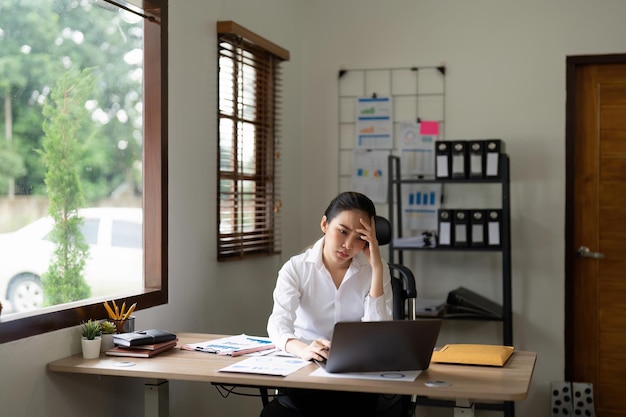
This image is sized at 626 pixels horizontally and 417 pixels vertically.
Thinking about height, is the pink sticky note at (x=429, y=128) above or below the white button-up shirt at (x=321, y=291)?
above

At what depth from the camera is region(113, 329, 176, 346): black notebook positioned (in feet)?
9.31

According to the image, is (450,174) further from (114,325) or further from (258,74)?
(114,325)

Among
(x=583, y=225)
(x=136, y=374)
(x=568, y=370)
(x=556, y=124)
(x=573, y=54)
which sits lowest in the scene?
(x=568, y=370)

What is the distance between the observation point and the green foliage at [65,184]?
2908 mm

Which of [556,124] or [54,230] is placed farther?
[556,124]

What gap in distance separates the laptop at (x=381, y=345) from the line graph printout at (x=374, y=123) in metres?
2.54

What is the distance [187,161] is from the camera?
3.65m

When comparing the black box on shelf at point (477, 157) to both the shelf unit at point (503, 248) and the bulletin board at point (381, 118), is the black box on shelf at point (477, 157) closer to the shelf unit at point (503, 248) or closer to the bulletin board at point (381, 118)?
the shelf unit at point (503, 248)

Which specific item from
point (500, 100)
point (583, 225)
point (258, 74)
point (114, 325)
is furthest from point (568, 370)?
point (114, 325)

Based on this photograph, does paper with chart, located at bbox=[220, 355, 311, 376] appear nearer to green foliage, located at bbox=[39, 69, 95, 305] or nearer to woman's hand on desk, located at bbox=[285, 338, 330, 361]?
woman's hand on desk, located at bbox=[285, 338, 330, 361]

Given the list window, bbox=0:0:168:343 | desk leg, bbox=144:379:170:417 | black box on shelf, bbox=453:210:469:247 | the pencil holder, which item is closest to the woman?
desk leg, bbox=144:379:170:417

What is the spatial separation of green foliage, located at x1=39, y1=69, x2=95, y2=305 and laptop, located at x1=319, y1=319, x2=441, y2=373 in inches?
41.3

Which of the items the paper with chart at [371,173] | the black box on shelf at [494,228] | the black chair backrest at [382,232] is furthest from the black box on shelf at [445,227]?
the black chair backrest at [382,232]

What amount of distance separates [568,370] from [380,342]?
103 inches
